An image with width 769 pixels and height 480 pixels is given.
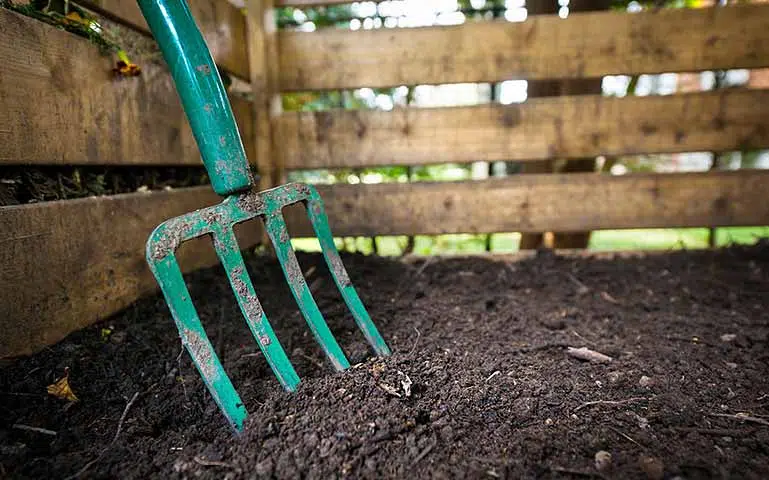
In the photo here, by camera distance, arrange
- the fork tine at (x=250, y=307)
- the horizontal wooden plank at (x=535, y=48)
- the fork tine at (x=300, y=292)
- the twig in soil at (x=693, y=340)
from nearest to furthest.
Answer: the fork tine at (x=250, y=307)
the fork tine at (x=300, y=292)
the twig in soil at (x=693, y=340)
the horizontal wooden plank at (x=535, y=48)

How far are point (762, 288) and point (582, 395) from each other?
1.28m

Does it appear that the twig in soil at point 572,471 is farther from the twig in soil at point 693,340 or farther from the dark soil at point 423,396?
the twig in soil at point 693,340

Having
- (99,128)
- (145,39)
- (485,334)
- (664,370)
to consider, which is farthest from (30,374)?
(664,370)

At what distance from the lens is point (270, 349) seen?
110cm

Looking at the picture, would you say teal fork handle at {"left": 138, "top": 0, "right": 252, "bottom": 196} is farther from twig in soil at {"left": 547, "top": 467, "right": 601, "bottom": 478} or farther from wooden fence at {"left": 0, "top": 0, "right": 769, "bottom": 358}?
twig in soil at {"left": 547, "top": 467, "right": 601, "bottom": 478}

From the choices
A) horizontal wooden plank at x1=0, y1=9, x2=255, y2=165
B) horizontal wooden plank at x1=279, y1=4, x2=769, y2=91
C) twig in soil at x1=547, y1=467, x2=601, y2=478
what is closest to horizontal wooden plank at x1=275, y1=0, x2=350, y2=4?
horizontal wooden plank at x1=279, y1=4, x2=769, y2=91

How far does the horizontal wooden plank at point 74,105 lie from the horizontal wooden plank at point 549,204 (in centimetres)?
84

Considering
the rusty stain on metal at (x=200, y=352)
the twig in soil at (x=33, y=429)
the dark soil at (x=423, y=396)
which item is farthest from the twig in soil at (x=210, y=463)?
the twig in soil at (x=33, y=429)

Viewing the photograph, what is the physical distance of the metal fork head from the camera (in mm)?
985

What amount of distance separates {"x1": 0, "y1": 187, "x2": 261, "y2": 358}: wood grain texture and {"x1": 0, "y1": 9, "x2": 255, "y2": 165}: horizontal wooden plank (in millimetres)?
130

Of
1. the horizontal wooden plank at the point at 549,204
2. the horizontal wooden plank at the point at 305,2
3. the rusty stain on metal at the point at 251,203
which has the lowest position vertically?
the horizontal wooden plank at the point at 549,204

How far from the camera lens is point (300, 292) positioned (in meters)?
1.25

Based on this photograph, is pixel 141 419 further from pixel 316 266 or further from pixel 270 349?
pixel 316 266

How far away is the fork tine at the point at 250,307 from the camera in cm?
109
